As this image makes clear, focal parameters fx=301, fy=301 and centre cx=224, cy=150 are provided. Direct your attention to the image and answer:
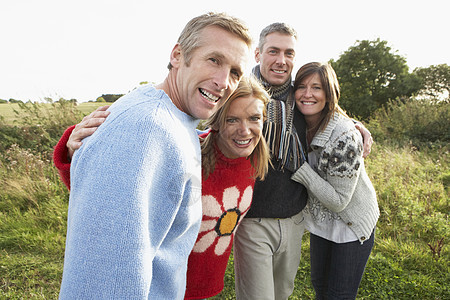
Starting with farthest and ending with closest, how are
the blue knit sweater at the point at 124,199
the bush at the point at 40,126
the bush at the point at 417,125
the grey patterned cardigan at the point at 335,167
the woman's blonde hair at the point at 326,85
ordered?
the bush at the point at 417,125
the bush at the point at 40,126
the woman's blonde hair at the point at 326,85
the grey patterned cardigan at the point at 335,167
the blue knit sweater at the point at 124,199

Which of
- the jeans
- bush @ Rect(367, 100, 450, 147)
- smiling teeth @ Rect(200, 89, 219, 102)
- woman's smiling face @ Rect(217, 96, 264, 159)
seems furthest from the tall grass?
bush @ Rect(367, 100, 450, 147)

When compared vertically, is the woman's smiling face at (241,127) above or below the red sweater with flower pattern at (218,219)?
above

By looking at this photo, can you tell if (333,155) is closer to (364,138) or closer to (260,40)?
(364,138)

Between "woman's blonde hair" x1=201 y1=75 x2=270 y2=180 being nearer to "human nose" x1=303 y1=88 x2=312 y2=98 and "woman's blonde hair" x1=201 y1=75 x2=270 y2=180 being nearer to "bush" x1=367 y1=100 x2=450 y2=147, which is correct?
"human nose" x1=303 y1=88 x2=312 y2=98

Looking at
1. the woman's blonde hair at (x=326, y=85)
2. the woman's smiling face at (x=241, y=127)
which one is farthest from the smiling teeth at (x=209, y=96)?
the woman's blonde hair at (x=326, y=85)

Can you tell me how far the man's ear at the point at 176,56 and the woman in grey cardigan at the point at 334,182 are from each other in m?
1.25

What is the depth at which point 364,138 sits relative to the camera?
2.73 metres

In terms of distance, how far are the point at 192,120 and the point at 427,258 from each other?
3.72m

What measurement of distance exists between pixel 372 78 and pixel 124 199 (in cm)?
2400

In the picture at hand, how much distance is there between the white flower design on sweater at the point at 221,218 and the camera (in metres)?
1.91

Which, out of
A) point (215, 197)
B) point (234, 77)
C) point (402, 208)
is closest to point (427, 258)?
point (402, 208)

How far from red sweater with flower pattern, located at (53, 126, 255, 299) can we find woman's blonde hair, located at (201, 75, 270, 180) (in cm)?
5

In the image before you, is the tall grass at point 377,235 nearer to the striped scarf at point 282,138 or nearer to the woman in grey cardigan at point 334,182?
the woman in grey cardigan at point 334,182

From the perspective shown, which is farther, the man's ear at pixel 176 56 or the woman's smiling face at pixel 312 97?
the woman's smiling face at pixel 312 97
